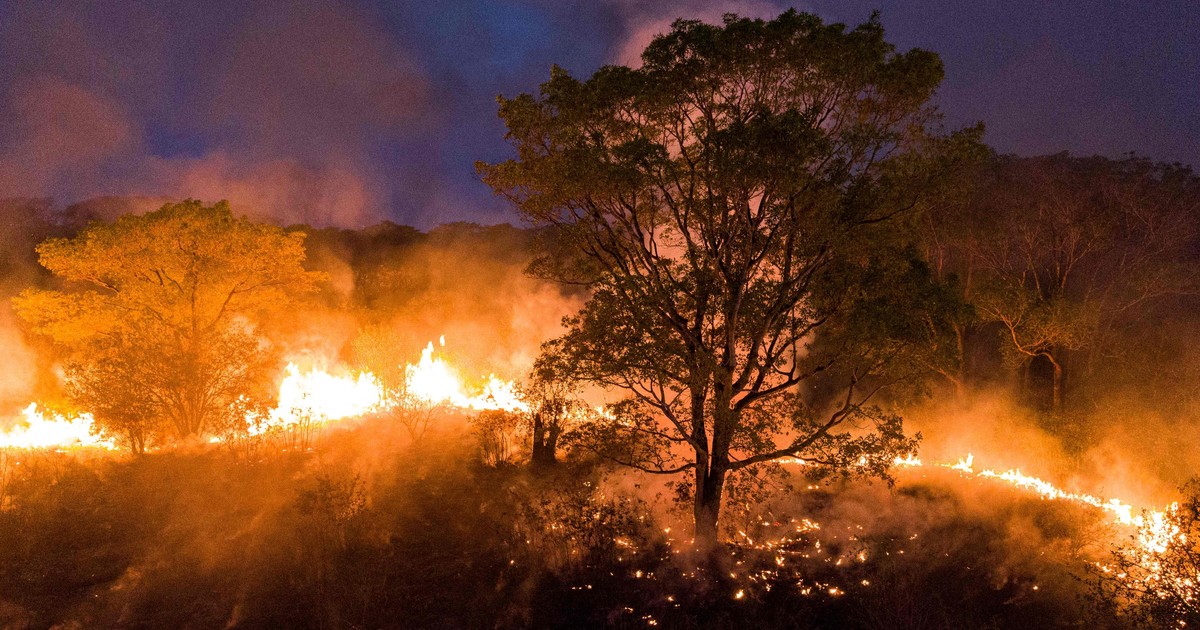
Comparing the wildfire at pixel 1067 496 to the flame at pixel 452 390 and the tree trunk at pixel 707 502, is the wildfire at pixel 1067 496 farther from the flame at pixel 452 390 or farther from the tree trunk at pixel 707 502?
the flame at pixel 452 390

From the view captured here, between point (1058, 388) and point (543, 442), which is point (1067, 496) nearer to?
point (1058, 388)

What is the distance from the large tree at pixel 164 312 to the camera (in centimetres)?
1616

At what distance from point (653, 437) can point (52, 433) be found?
58.4 ft

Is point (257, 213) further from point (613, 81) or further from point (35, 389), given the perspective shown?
point (613, 81)

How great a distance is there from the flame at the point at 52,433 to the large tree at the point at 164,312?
1.54 meters

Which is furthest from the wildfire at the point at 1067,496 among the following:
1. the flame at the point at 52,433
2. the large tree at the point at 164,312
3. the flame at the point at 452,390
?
the flame at the point at 52,433

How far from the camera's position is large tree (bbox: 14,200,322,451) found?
16.2m

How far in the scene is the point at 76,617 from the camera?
31.0 ft

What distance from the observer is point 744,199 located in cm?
1046

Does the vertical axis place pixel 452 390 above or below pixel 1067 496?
above

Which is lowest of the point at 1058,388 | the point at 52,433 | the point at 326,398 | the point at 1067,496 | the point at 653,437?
the point at 1067,496

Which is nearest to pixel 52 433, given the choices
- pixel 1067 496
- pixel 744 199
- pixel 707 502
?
pixel 707 502

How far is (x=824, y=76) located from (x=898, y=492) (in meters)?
10.0

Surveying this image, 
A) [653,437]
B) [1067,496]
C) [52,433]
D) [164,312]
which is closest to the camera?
[653,437]
